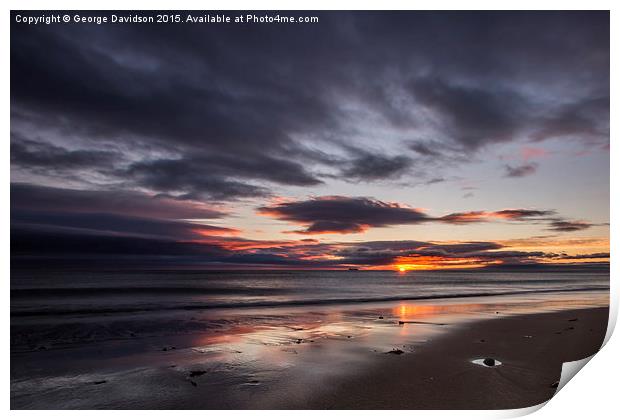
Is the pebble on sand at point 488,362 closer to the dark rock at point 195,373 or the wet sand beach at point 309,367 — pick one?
the wet sand beach at point 309,367

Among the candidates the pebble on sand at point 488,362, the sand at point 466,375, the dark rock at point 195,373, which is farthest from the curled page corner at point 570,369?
the dark rock at point 195,373

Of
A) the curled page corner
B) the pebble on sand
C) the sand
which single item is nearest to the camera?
the sand

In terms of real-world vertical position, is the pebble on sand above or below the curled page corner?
above

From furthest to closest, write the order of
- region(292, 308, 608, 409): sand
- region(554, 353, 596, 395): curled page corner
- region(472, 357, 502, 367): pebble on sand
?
region(472, 357, 502, 367): pebble on sand, region(554, 353, 596, 395): curled page corner, region(292, 308, 608, 409): sand

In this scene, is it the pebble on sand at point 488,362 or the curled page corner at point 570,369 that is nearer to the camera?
the curled page corner at point 570,369

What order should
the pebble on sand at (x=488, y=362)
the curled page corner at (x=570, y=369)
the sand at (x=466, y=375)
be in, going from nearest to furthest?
the sand at (x=466, y=375) → the curled page corner at (x=570, y=369) → the pebble on sand at (x=488, y=362)

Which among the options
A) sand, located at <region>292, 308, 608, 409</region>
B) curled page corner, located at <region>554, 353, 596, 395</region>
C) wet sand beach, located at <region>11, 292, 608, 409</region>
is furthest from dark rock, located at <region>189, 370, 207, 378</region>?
curled page corner, located at <region>554, 353, 596, 395</region>

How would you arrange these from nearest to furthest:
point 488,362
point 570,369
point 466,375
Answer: point 466,375 → point 570,369 → point 488,362

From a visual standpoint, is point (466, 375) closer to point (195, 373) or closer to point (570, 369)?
point (570, 369)

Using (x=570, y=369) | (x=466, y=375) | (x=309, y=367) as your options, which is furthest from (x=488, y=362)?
(x=309, y=367)

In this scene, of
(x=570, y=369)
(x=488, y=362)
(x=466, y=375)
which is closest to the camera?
(x=466, y=375)

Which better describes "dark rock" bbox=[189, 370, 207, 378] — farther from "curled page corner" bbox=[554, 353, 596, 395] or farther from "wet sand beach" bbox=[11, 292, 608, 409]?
"curled page corner" bbox=[554, 353, 596, 395]
